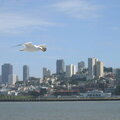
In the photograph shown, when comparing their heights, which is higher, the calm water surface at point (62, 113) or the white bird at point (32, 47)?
the white bird at point (32, 47)

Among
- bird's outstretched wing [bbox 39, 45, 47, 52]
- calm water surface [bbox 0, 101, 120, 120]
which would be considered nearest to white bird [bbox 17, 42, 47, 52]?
bird's outstretched wing [bbox 39, 45, 47, 52]

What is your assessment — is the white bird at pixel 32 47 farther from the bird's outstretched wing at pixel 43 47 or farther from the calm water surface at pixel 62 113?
the calm water surface at pixel 62 113

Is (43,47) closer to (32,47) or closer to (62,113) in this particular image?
(32,47)

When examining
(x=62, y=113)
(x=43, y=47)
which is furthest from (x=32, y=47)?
(x=62, y=113)

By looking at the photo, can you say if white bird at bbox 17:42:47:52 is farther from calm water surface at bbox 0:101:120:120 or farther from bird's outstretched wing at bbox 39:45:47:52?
calm water surface at bbox 0:101:120:120

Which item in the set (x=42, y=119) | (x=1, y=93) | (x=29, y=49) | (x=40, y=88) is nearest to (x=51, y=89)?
(x=40, y=88)

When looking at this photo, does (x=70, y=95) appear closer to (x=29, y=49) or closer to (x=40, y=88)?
(x=40, y=88)

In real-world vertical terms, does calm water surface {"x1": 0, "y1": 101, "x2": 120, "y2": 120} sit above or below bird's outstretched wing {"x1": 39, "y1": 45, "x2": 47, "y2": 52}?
below

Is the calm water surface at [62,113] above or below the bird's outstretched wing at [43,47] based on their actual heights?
below

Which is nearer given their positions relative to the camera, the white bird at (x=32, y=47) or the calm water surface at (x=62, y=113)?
the white bird at (x=32, y=47)

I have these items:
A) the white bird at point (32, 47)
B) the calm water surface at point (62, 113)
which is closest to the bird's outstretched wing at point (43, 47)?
the white bird at point (32, 47)

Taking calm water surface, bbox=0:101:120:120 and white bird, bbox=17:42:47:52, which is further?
calm water surface, bbox=0:101:120:120
